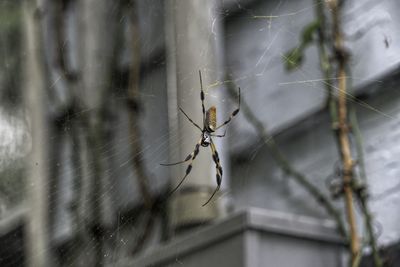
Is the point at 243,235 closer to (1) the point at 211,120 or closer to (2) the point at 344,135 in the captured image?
(1) the point at 211,120

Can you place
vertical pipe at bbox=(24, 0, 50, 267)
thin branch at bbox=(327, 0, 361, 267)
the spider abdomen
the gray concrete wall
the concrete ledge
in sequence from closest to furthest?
the concrete ledge < the spider abdomen < thin branch at bbox=(327, 0, 361, 267) < the gray concrete wall < vertical pipe at bbox=(24, 0, 50, 267)

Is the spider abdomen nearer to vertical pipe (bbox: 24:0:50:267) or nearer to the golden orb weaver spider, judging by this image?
the golden orb weaver spider

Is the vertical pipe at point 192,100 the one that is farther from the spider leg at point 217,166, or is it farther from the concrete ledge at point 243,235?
the concrete ledge at point 243,235

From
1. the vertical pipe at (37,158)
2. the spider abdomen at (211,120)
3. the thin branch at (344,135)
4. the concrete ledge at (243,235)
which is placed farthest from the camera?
the vertical pipe at (37,158)

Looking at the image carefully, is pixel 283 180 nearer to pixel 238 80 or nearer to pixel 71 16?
pixel 238 80

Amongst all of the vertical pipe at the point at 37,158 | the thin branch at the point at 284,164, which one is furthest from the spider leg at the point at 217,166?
the vertical pipe at the point at 37,158

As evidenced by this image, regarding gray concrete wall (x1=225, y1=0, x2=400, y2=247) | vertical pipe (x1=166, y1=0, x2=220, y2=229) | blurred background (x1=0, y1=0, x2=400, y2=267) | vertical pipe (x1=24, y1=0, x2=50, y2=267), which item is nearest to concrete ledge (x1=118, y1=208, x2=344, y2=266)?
blurred background (x1=0, y1=0, x2=400, y2=267)


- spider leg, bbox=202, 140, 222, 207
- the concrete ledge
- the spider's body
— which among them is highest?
the spider's body
